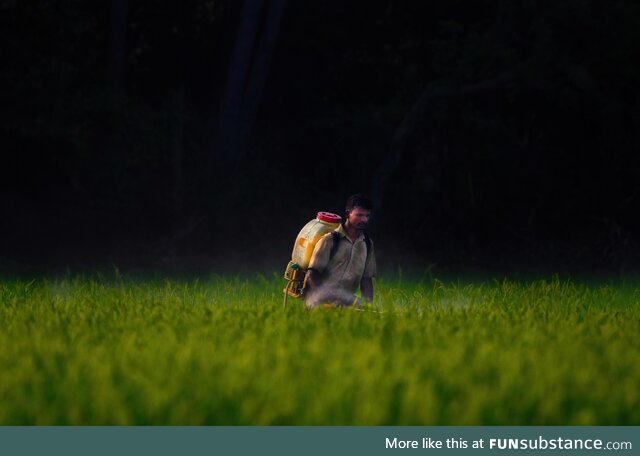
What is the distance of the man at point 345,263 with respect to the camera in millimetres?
9805

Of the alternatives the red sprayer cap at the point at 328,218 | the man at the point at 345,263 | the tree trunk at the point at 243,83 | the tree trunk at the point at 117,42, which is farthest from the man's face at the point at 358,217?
the tree trunk at the point at 117,42

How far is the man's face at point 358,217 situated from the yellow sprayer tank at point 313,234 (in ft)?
0.42

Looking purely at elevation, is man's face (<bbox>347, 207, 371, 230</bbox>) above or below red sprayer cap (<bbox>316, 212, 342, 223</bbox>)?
above

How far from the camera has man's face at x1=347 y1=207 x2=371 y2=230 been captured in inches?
382

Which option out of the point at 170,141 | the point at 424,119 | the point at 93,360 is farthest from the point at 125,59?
the point at 93,360

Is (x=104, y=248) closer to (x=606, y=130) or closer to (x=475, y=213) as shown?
(x=475, y=213)

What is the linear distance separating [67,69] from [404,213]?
7.47m

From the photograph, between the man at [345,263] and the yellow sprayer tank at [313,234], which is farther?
the yellow sprayer tank at [313,234]

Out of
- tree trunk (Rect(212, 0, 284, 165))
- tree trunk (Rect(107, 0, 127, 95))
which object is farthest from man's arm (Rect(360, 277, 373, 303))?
tree trunk (Rect(107, 0, 127, 95))

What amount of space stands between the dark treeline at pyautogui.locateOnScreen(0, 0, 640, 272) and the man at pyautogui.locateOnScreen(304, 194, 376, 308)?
1181 centimetres

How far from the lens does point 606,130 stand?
963 inches

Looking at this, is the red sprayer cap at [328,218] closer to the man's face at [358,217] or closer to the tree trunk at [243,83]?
the man's face at [358,217]

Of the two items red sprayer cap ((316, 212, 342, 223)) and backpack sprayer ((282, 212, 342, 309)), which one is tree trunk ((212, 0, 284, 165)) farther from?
red sprayer cap ((316, 212, 342, 223))

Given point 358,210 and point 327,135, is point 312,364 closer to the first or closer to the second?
point 358,210
